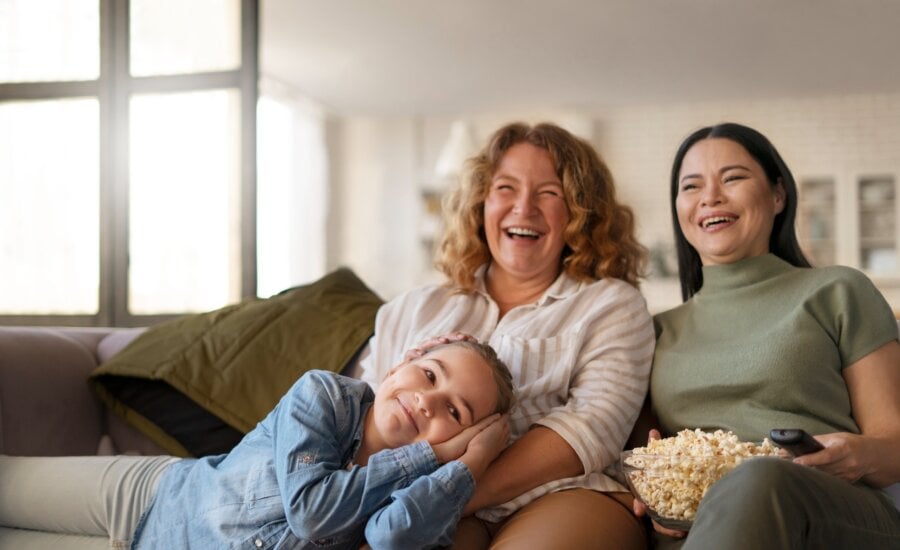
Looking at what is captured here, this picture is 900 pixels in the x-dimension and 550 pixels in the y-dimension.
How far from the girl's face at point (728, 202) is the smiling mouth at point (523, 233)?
332 mm

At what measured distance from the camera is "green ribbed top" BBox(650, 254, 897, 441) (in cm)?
181

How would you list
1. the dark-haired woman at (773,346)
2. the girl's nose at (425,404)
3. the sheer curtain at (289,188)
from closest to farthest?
the dark-haired woman at (773,346) < the girl's nose at (425,404) < the sheer curtain at (289,188)

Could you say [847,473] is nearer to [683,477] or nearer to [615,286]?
[683,477]

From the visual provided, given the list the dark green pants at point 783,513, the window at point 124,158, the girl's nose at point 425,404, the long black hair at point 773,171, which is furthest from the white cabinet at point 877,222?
the girl's nose at point 425,404

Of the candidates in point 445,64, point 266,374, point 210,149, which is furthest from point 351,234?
point 266,374

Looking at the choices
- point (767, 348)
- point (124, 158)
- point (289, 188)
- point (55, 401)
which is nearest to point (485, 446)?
point (767, 348)

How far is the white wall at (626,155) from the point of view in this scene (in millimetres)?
8898

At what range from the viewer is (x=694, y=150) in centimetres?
207

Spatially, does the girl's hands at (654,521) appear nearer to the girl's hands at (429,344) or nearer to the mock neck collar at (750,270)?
the girl's hands at (429,344)

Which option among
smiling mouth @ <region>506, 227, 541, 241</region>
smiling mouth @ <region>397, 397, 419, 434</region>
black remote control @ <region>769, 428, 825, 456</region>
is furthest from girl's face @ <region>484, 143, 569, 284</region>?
black remote control @ <region>769, 428, 825, 456</region>

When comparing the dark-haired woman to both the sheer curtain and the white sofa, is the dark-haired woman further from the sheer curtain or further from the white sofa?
the sheer curtain

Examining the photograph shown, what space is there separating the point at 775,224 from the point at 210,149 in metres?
3.19

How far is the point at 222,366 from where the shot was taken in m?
2.39

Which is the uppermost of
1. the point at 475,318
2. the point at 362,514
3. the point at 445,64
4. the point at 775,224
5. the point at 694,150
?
the point at 445,64
